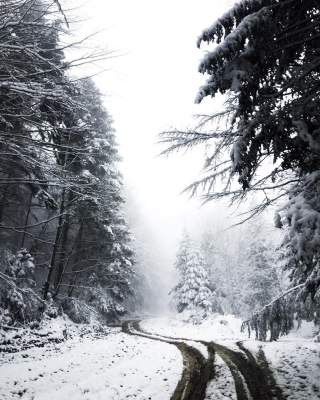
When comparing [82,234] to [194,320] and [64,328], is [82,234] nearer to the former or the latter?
[64,328]

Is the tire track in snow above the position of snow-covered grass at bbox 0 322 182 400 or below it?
above

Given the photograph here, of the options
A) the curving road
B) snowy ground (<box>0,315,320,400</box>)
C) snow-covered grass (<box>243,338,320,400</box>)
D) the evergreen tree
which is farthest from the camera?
the evergreen tree

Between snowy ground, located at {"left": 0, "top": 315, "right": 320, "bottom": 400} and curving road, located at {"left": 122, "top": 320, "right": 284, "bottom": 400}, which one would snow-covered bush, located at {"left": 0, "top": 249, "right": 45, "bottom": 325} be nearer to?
snowy ground, located at {"left": 0, "top": 315, "right": 320, "bottom": 400}

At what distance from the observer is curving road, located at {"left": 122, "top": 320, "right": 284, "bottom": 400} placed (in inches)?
307

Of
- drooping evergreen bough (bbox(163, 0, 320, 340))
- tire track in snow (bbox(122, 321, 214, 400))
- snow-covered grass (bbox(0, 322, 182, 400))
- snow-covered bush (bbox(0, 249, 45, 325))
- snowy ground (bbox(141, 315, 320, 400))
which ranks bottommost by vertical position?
snow-covered grass (bbox(0, 322, 182, 400))

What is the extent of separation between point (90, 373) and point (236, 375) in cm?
443

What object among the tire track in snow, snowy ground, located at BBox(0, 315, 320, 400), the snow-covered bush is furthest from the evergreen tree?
the snow-covered bush

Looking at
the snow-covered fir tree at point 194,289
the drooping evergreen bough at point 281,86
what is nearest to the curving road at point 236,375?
the drooping evergreen bough at point 281,86

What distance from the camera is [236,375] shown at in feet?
30.2

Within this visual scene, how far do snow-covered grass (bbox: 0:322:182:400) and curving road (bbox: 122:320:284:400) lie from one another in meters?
0.34

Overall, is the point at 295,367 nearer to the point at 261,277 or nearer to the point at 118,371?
the point at 118,371

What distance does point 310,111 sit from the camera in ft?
20.7

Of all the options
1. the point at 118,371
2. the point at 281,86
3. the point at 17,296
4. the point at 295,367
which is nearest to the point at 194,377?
the point at 118,371

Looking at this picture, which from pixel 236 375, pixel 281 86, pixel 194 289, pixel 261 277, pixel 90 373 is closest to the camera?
pixel 281 86
